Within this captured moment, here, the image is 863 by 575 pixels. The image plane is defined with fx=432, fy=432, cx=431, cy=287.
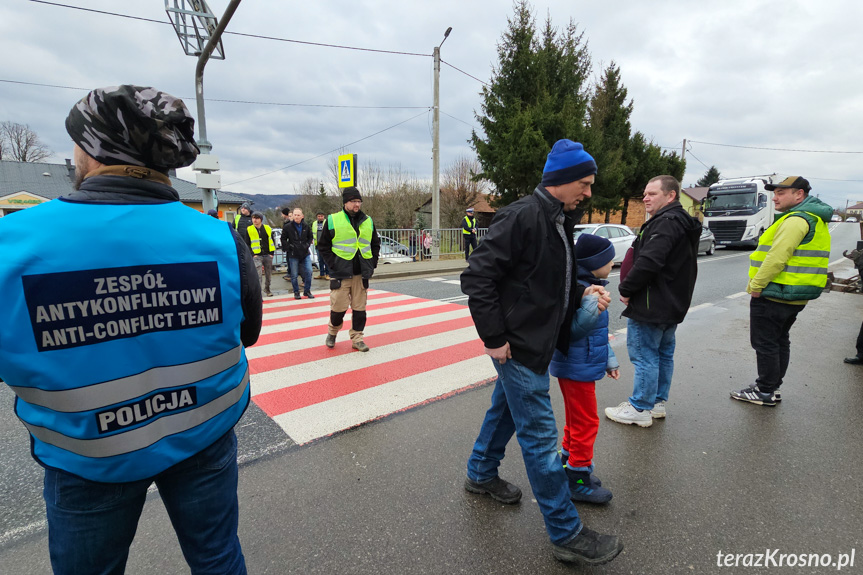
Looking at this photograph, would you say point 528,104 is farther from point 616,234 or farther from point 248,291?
point 248,291

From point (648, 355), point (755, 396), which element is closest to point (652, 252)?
point (648, 355)

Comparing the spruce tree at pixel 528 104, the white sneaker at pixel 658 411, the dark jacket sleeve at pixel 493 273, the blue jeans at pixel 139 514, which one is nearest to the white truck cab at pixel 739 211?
the spruce tree at pixel 528 104

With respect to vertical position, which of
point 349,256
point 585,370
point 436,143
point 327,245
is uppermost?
point 436,143

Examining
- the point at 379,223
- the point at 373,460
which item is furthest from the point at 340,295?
the point at 379,223

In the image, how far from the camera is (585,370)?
2.37 metres

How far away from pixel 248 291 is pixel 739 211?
2597 cm

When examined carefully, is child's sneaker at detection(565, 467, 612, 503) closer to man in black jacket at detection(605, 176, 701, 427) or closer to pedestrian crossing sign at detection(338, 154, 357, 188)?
man in black jacket at detection(605, 176, 701, 427)

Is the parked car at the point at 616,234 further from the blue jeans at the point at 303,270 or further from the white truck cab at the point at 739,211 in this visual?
the white truck cab at the point at 739,211

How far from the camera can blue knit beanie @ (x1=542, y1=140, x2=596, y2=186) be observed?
6.79 ft

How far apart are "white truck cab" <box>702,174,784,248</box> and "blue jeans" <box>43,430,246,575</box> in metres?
25.5

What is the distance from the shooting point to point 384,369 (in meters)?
4.71

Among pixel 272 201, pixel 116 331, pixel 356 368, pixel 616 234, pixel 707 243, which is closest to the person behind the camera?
pixel 116 331

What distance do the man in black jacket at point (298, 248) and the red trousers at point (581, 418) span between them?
745 cm

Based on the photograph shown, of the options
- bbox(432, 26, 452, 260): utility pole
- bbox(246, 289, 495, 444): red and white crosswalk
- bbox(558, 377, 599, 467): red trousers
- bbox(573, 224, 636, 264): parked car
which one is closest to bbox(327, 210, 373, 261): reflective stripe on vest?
bbox(246, 289, 495, 444): red and white crosswalk
